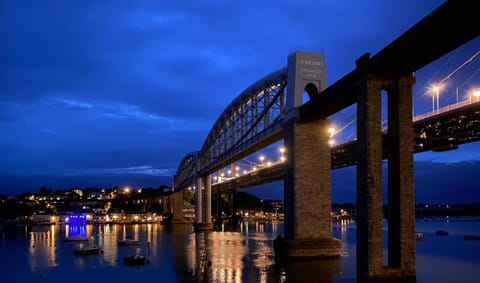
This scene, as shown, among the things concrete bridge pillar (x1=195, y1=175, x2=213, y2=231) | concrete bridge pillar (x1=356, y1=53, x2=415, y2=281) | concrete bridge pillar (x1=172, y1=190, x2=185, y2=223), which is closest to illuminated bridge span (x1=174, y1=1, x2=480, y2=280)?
concrete bridge pillar (x1=356, y1=53, x2=415, y2=281)

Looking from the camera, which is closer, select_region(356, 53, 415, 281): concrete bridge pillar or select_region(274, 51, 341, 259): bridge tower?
select_region(356, 53, 415, 281): concrete bridge pillar

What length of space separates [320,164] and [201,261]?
13565 mm

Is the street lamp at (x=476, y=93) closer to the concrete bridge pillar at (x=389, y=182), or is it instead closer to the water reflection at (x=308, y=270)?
the concrete bridge pillar at (x=389, y=182)

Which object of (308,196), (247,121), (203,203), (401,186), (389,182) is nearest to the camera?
(401,186)

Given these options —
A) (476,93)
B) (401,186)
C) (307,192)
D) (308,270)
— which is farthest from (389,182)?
(476,93)

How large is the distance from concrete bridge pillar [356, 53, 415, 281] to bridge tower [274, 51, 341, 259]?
1272 cm

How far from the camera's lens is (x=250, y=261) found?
149ft

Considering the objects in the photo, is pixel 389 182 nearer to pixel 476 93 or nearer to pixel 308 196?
pixel 308 196

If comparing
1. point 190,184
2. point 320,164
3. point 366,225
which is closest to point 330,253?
point 320,164

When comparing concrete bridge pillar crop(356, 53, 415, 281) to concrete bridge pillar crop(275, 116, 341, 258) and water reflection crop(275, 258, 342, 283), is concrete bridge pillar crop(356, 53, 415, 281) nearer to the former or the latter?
water reflection crop(275, 258, 342, 283)

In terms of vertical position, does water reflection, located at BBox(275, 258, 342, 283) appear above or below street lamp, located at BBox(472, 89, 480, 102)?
below

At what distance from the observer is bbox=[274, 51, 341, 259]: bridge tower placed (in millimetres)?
41719

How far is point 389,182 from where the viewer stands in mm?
28797

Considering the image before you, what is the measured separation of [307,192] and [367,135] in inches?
569
